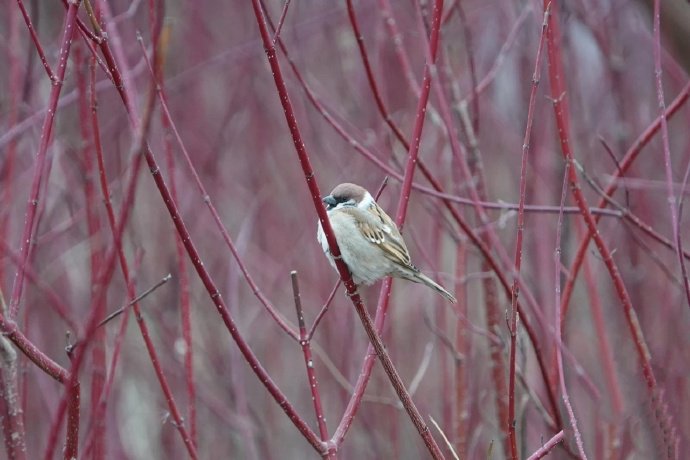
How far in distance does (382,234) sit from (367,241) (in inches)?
2.9

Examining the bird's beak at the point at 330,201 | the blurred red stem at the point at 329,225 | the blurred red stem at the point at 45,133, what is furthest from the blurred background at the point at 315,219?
the blurred red stem at the point at 45,133

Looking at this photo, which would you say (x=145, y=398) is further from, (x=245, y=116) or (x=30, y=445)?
(x=245, y=116)

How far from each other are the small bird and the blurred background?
0.83 ft

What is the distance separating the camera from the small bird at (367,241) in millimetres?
2590

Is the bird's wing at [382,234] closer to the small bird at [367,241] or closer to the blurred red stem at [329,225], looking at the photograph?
the small bird at [367,241]

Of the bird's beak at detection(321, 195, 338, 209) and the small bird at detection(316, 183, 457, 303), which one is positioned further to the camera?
the bird's beak at detection(321, 195, 338, 209)

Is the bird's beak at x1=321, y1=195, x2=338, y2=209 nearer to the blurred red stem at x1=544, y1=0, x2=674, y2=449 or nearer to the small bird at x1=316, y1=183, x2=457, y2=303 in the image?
the small bird at x1=316, y1=183, x2=457, y2=303

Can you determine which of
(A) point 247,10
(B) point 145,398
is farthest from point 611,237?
(A) point 247,10

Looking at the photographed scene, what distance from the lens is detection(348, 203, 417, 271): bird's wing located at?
263 cm

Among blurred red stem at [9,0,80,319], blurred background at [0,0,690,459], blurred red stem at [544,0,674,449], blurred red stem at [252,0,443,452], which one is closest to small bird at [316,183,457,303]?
blurred background at [0,0,690,459]

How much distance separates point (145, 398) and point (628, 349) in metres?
2.92

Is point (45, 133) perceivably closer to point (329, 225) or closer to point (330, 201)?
point (329, 225)

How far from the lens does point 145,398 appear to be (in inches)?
203

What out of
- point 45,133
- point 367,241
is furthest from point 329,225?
point 367,241
